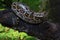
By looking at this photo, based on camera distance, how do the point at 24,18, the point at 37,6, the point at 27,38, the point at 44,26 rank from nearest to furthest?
the point at 27,38
the point at 44,26
the point at 24,18
the point at 37,6

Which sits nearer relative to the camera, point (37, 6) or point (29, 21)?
point (29, 21)

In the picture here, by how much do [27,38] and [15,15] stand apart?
31.0 inches

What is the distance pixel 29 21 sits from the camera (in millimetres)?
4004

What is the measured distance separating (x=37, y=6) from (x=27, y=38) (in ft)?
3.87

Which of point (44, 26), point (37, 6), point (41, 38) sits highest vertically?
point (37, 6)

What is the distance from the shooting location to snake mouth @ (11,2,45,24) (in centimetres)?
398

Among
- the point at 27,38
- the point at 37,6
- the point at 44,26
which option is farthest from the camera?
the point at 37,6


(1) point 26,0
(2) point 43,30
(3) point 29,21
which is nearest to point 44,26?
(2) point 43,30

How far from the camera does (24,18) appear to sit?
4031 millimetres

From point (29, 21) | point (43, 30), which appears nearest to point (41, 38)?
point (43, 30)

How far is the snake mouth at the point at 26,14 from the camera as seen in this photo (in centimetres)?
398

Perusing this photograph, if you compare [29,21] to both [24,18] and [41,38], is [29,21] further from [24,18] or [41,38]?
[41,38]

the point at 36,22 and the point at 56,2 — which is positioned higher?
the point at 56,2

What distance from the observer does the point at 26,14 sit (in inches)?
159
